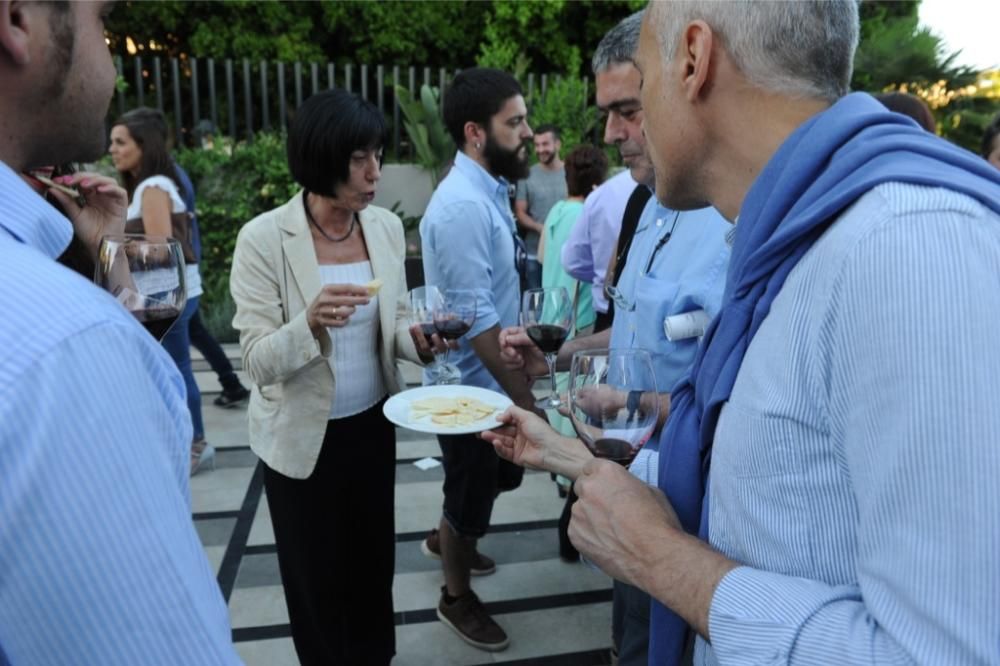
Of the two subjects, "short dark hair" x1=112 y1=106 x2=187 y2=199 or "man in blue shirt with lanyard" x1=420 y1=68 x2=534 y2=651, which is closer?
"man in blue shirt with lanyard" x1=420 y1=68 x2=534 y2=651

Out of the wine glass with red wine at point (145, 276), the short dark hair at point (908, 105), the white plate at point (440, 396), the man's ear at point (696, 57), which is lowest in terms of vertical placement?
the white plate at point (440, 396)

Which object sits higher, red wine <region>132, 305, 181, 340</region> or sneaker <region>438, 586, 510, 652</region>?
red wine <region>132, 305, 181, 340</region>

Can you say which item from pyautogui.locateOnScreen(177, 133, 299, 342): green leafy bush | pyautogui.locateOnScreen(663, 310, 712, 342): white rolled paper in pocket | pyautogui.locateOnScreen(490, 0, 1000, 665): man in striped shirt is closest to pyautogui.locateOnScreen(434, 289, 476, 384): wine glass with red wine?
pyautogui.locateOnScreen(663, 310, 712, 342): white rolled paper in pocket

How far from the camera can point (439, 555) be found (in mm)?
3598

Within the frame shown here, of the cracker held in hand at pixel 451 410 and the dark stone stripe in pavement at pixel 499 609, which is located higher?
the cracker held in hand at pixel 451 410

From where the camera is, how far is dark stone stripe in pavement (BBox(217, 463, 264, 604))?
3334 millimetres

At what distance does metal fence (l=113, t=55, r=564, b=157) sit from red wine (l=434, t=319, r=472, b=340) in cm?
704

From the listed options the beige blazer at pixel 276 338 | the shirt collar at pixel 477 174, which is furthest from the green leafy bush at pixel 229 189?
the beige blazer at pixel 276 338

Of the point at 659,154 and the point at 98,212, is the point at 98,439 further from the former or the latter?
the point at 98,212

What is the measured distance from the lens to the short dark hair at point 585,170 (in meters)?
5.21

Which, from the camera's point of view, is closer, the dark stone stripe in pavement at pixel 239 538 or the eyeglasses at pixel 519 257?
the eyeglasses at pixel 519 257

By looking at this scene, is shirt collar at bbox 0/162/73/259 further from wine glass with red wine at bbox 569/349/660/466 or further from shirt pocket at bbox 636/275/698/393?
shirt pocket at bbox 636/275/698/393

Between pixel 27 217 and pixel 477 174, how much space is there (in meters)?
2.36

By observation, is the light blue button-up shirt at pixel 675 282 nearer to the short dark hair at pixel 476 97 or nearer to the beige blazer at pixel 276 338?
the beige blazer at pixel 276 338
